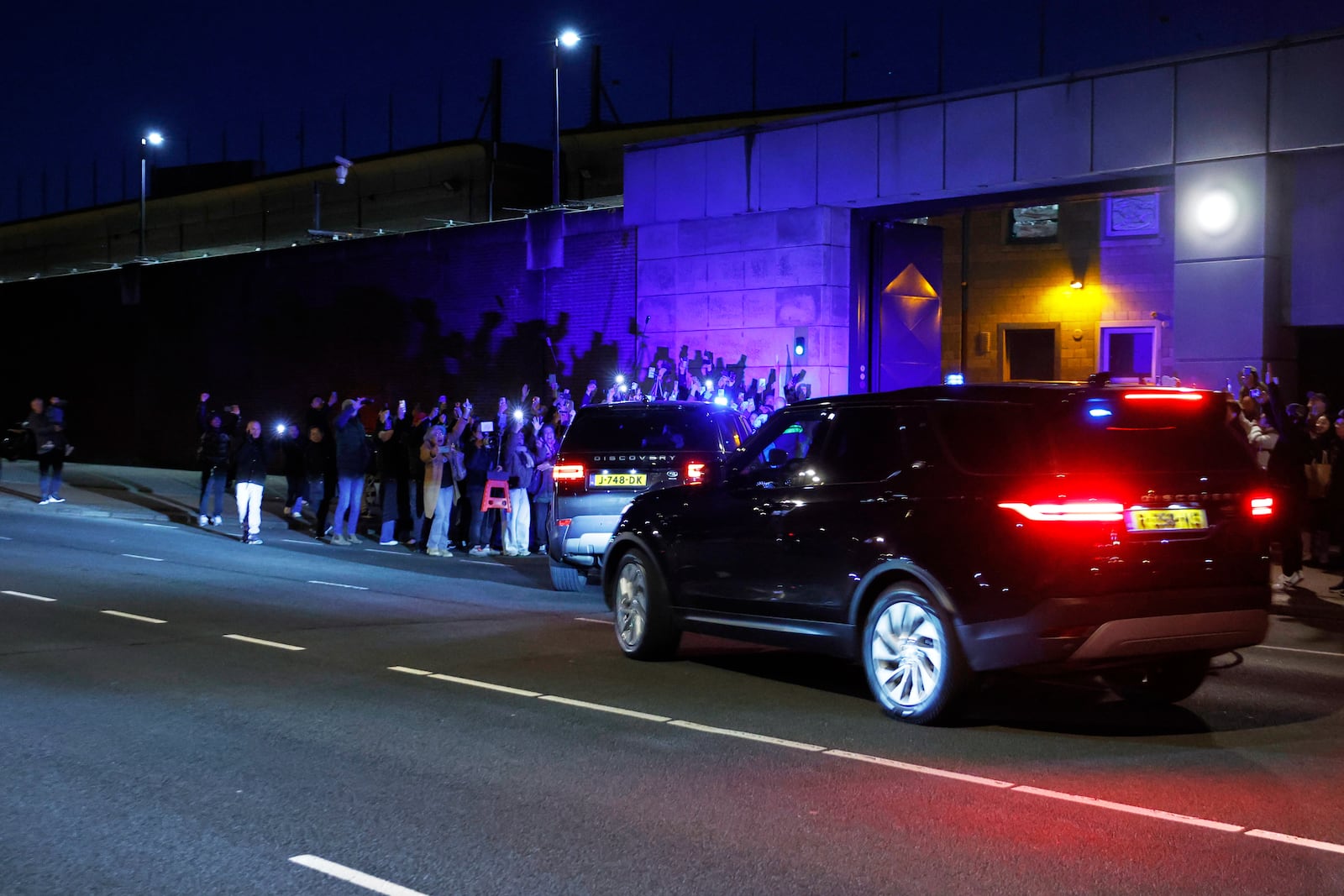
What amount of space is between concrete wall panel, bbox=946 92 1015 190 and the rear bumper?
1344 centimetres

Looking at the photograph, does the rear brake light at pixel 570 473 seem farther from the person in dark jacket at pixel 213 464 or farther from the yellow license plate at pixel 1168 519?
the person in dark jacket at pixel 213 464

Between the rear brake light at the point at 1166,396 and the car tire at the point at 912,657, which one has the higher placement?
the rear brake light at the point at 1166,396

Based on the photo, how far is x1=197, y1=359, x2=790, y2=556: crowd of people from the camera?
18969 millimetres

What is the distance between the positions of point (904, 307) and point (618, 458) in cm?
1050

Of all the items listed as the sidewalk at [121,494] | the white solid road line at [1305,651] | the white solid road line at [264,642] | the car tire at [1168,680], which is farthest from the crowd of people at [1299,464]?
the sidewalk at [121,494]

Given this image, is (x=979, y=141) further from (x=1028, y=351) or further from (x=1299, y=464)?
(x=1028, y=351)

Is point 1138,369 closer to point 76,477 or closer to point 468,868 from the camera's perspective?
point 76,477

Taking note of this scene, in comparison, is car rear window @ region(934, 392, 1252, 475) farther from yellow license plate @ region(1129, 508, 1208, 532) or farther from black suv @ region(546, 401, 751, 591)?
black suv @ region(546, 401, 751, 591)

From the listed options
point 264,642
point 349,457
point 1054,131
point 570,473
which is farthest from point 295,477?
point 1054,131

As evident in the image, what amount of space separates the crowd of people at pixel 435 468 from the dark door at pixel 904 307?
1.77 m

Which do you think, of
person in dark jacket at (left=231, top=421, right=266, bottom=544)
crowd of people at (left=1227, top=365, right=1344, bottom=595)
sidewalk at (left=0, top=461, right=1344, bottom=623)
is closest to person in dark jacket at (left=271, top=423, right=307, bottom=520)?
sidewalk at (left=0, top=461, right=1344, bottom=623)

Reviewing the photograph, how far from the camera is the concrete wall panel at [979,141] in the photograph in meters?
20.3

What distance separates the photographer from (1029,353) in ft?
101

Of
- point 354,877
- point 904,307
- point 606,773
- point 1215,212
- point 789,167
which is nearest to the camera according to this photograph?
point 354,877
